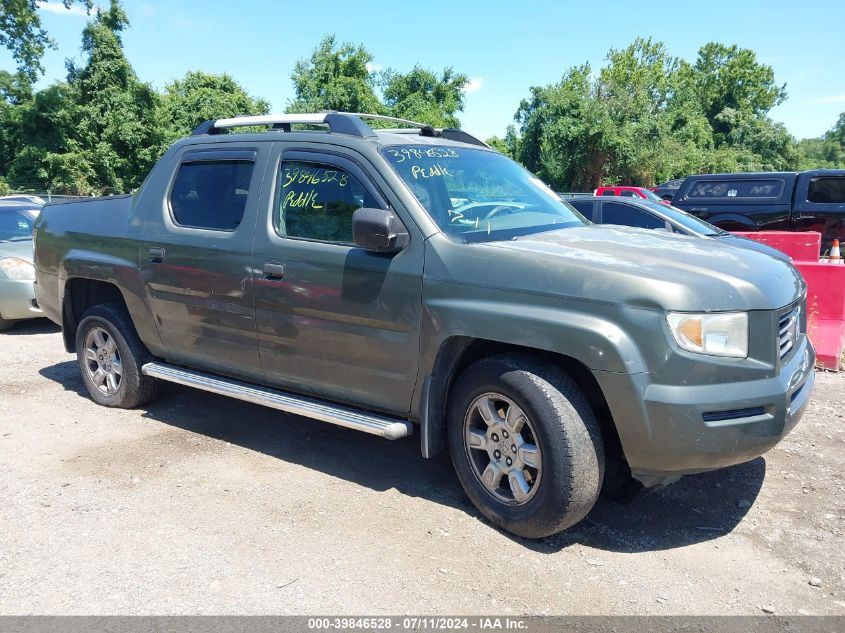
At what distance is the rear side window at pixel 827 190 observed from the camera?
12.8m

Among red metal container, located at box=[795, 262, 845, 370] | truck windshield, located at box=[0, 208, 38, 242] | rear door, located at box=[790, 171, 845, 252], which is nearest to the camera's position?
red metal container, located at box=[795, 262, 845, 370]

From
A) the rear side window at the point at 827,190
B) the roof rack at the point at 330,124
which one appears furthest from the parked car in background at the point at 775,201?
the roof rack at the point at 330,124

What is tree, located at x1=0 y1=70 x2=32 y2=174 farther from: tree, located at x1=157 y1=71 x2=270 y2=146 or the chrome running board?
the chrome running board

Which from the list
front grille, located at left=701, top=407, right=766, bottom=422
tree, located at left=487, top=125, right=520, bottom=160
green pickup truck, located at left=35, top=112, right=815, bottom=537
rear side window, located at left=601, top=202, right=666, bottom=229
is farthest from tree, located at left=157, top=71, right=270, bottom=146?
front grille, located at left=701, top=407, right=766, bottom=422

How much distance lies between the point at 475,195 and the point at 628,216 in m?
6.60

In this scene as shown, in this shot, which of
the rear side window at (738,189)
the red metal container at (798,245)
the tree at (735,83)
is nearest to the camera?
the red metal container at (798,245)

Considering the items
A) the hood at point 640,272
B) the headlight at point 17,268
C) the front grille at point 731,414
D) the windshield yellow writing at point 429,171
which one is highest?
the windshield yellow writing at point 429,171

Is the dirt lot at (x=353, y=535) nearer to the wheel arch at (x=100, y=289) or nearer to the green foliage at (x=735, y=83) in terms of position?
the wheel arch at (x=100, y=289)

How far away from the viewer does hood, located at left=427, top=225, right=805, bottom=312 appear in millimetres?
2996

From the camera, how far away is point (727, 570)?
127 inches

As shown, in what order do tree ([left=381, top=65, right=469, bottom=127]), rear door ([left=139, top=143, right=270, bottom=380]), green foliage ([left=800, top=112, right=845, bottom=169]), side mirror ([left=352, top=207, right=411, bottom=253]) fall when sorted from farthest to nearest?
green foliage ([left=800, top=112, right=845, bottom=169])
tree ([left=381, top=65, right=469, bottom=127])
rear door ([left=139, top=143, right=270, bottom=380])
side mirror ([left=352, top=207, right=411, bottom=253])

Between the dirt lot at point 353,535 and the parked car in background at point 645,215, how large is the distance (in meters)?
4.69

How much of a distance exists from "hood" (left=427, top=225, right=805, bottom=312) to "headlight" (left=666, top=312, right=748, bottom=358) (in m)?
0.04

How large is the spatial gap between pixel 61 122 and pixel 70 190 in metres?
4.24
